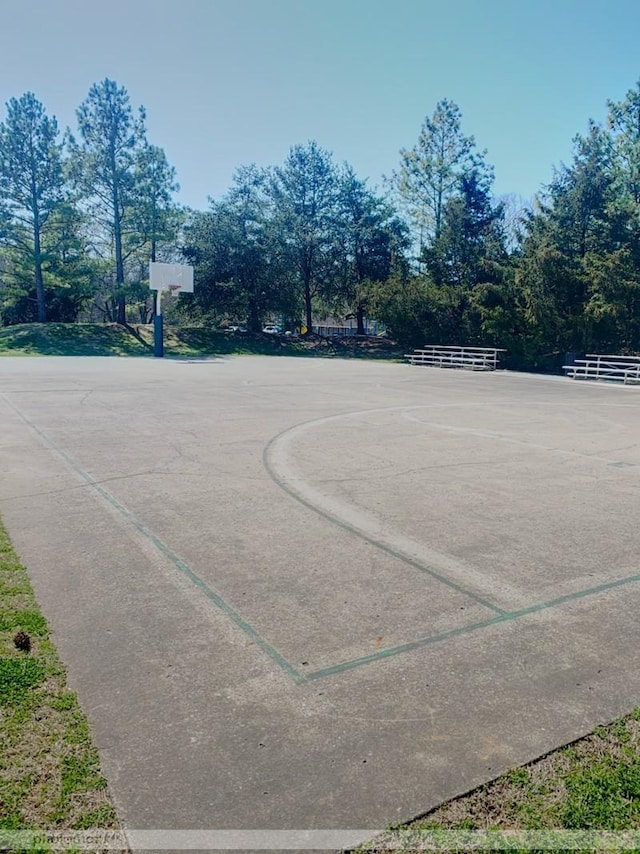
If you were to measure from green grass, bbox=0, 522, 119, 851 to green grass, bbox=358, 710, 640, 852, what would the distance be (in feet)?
3.21

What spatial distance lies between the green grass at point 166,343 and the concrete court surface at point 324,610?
1089 inches

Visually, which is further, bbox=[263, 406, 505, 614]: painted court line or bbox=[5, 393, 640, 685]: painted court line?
bbox=[263, 406, 505, 614]: painted court line

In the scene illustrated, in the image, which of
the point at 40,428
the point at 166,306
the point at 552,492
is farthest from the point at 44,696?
the point at 166,306

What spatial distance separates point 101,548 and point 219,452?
3450mm

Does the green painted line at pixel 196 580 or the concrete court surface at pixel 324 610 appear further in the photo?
the green painted line at pixel 196 580

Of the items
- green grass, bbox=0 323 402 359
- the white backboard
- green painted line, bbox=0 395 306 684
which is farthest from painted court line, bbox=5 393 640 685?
green grass, bbox=0 323 402 359

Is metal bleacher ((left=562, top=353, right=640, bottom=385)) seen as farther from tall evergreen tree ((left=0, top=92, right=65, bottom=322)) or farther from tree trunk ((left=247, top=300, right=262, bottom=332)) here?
tall evergreen tree ((left=0, top=92, right=65, bottom=322))

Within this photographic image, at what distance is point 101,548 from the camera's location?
4.46m

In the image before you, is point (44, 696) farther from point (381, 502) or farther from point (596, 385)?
point (596, 385)

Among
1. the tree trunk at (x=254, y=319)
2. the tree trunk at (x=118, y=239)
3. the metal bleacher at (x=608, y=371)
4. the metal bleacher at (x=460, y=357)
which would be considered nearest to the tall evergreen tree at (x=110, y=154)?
the tree trunk at (x=118, y=239)

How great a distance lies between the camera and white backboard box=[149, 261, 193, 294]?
102 feet

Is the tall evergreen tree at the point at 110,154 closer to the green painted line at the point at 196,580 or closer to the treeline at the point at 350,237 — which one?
the treeline at the point at 350,237

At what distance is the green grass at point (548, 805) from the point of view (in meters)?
1.92

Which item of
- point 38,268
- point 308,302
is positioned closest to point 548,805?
point 38,268
